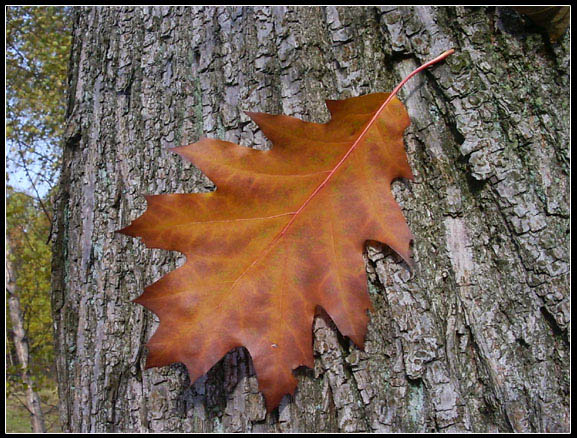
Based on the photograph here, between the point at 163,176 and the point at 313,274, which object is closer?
the point at 313,274

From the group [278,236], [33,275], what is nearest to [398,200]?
[278,236]

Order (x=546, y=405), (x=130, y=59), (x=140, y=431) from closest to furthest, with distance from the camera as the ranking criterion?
(x=546, y=405), (x=140, y=431), (x=130, y=59)

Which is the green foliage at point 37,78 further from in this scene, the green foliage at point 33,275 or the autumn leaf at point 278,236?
the autumn leaf at point 278,236

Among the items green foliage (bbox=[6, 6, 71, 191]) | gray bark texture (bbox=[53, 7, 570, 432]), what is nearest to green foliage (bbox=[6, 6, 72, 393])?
green foliage (bbox=[6, 6, 71, 191])

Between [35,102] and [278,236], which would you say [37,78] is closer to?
[35,102]

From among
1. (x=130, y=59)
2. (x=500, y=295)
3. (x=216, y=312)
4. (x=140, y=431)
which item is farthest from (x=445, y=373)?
(x=130, y=59)

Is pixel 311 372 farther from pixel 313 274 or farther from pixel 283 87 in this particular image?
pixel 283 87

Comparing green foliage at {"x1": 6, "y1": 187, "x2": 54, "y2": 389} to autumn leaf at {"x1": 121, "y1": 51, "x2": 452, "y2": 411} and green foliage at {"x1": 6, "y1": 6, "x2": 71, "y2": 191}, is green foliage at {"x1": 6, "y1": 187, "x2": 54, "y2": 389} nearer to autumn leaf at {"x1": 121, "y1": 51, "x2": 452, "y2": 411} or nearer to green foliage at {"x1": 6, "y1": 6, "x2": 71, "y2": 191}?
green foliage at {"x1": 6, "y1": 6, "x2": 71, "y2": 191}

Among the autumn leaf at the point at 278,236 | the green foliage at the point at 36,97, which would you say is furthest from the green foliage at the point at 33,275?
the autumn leaf at the point at 278,236
